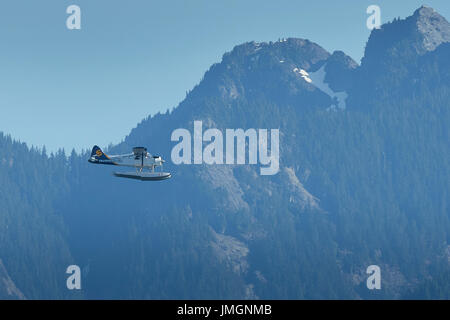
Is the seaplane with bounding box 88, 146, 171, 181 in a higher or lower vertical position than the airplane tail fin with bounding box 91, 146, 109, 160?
lower

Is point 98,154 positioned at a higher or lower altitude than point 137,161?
higher

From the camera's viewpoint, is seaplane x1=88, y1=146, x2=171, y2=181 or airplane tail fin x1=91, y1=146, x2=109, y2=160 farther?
airplane tail fin x1=91, y1=146, x2=109, y2=160

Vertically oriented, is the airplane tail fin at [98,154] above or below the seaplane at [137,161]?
above

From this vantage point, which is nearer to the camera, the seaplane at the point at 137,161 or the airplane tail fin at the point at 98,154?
the seaplane at the point at 137,161

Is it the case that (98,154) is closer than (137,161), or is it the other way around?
(137,161)
